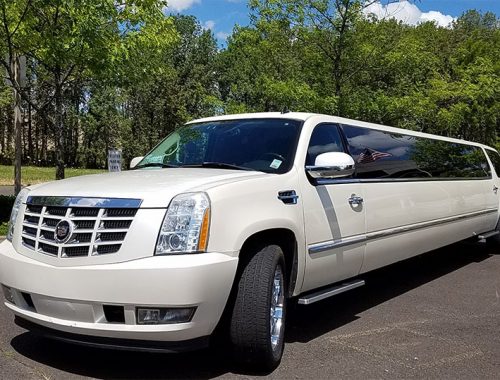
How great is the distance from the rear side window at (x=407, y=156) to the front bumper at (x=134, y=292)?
228cm

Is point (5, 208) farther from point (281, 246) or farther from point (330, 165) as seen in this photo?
point (330, 165)

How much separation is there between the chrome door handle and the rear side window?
0.27 m

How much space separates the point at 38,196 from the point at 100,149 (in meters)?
54.5

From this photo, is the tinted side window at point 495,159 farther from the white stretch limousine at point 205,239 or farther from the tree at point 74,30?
the tree at point 74,30

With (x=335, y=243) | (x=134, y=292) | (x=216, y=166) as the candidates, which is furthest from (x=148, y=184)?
(x=335, y=243)

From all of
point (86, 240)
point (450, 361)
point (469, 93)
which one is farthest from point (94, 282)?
point (469, 93)

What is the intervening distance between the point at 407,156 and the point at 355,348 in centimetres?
275

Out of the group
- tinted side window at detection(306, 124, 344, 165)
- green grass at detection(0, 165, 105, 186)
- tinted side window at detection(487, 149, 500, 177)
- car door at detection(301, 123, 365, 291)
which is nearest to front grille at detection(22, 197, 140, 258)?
car door at detection(301, 123, 365, 291)

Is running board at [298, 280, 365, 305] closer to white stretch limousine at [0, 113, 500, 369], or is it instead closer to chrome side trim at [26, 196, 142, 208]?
white stretch limousine at [0, 113, 500, 369]

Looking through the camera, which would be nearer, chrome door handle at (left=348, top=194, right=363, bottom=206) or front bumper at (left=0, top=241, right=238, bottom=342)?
front bumper at (left=0, top=241, right=238, bottom=342)

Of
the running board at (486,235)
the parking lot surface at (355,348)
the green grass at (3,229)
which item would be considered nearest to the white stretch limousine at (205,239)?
the parking lot surface at (355,348)

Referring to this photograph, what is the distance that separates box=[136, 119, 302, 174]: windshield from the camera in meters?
4.68

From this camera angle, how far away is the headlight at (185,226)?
3469 mm

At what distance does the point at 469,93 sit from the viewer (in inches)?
638
